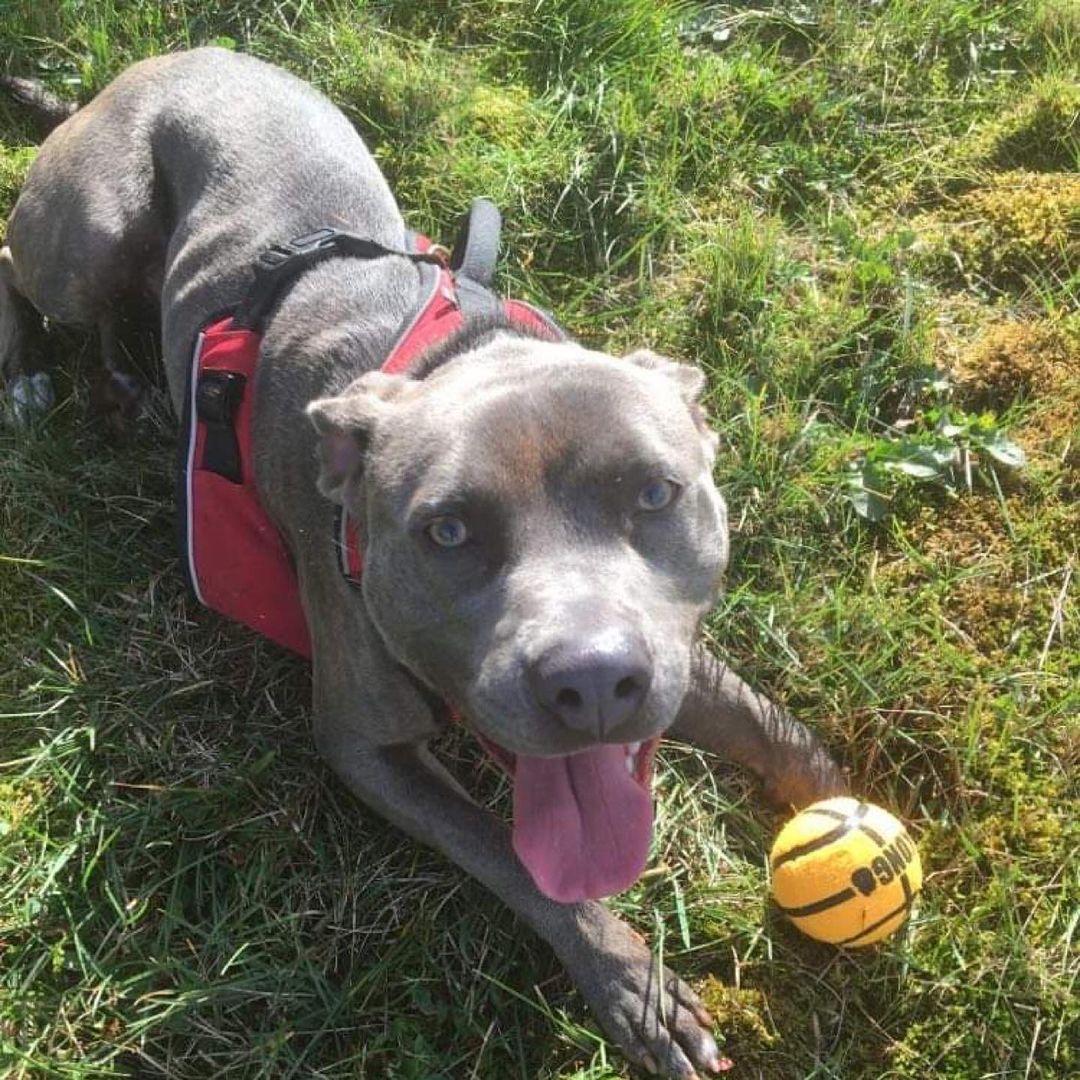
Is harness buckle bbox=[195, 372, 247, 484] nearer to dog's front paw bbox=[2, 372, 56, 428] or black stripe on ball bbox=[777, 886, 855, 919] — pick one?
dog's front paw bbox=[2, 372, 56, 428]

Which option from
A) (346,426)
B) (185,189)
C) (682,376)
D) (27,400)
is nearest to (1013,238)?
(682,376)

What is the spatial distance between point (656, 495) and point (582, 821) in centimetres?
75

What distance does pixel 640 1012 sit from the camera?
10.1 ft

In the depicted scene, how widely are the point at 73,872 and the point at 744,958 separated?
1.85m

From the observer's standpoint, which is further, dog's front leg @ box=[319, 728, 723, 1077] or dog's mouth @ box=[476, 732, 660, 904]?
dog's front leg @ box=[319, 728, 723, 1077]

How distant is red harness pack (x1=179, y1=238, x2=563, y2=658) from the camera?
3.65 m

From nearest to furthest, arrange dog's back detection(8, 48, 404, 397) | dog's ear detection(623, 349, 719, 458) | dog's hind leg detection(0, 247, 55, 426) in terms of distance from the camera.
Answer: dog's ear detection(623, 349, 719, 458), dog's back detection(8, 48, 404, 397), dog's hind leg detection(0, 247, 55, 426)

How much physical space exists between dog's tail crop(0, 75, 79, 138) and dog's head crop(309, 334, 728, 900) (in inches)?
112

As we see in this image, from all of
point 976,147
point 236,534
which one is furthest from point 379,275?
point 976,147

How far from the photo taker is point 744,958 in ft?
10.9

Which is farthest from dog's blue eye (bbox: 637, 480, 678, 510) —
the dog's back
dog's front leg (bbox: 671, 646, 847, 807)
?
the dog's back

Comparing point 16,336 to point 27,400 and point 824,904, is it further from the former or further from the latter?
point 824,904

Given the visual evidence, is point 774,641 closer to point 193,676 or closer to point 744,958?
point 744,958

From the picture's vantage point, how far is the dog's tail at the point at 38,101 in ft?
16.7
